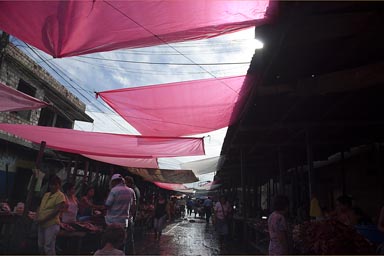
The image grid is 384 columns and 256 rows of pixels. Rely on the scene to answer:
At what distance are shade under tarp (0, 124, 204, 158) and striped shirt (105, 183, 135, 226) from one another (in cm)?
167

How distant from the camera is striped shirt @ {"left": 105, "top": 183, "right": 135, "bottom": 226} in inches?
220

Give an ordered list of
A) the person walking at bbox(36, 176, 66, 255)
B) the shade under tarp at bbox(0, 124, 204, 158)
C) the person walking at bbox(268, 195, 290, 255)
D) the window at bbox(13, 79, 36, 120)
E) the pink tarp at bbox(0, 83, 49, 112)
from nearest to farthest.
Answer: the person walking at bbox(268, 195, 290, 255) → the person walking at bbox(36, 176, 66, 255) → the pink tarp at bbox(0, 83, 49, 112) → the shade under tarp at bbox(0, 124, 204, 158) → the window at bbox(13, 79, 36, 120)

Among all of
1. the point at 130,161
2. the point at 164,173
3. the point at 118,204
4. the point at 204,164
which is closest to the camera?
the point at 118,204

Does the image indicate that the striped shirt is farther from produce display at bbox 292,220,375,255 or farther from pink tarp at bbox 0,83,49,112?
produce display at bbox 292,220,375,255

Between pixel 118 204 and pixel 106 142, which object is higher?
pixel 106 142

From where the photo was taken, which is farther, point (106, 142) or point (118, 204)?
point (106, 142)

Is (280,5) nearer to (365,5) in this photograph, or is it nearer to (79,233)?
(365,5)

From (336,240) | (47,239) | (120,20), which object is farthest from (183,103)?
(336,240)

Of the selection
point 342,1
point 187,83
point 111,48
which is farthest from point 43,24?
point 342,1

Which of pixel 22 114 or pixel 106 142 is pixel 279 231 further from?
pixel 22 114

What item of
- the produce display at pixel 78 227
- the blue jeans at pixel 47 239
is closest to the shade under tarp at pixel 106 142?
the produce display at pixel 78 227

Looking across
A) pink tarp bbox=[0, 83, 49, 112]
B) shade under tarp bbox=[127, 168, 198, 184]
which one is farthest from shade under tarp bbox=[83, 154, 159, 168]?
pink tarp bbox=[0, 83, 49, 112]

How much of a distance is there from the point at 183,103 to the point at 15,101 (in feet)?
10.3

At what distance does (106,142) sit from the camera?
295 inches
